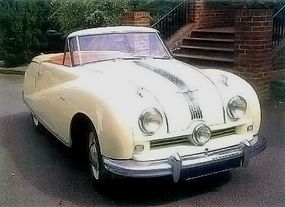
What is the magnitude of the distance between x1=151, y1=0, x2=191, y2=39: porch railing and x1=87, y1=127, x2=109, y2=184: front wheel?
6180 millimetres

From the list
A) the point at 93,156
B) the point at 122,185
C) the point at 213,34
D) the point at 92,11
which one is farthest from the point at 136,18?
the point at 122,185

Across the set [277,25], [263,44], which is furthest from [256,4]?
[263,44]

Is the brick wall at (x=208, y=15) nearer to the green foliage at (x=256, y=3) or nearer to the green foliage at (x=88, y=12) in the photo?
the green foliage at (x=256, y=3)

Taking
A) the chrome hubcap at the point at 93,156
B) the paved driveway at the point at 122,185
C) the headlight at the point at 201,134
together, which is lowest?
the paved driveway at the point at 122,185

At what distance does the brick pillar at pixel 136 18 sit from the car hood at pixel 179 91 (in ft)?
13.7

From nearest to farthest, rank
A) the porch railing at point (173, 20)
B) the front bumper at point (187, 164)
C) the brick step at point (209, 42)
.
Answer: the front bumper at point (187, 164) < the brick step at point (209, 42) < the porch railing at point (173, 20)

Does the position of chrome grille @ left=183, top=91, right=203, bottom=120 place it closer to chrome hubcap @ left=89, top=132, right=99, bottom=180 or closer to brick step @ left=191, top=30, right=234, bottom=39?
chrome hubcap @ left=89, top=132, right=99, bottom=180

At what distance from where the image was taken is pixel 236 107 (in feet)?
10.7

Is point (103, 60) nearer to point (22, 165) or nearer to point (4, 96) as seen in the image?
point (22, 165)

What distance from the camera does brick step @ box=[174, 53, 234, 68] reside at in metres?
6.70

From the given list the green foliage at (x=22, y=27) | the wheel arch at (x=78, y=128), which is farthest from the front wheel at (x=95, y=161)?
the green foliage at (x=22, y=27)

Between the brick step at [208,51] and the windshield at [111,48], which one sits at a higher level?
the windshield at [111,48]

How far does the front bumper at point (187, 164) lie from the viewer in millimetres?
2898

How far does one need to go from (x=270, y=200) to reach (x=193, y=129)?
0.74m
